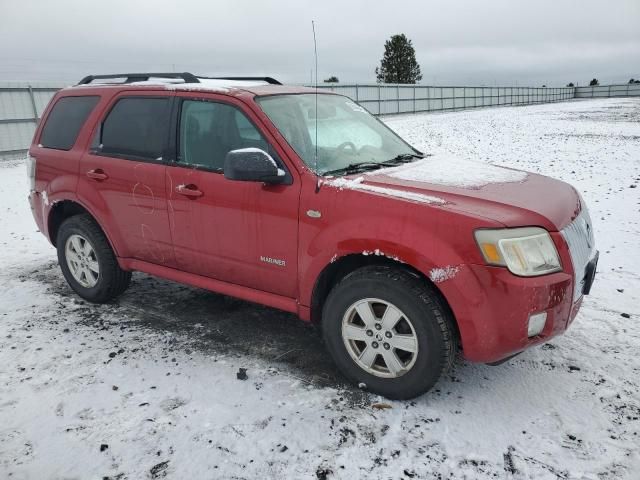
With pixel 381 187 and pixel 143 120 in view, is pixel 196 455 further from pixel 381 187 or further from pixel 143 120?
pixel 143 120

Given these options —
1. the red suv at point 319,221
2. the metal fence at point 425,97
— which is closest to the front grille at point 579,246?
the red suv at point 319,221

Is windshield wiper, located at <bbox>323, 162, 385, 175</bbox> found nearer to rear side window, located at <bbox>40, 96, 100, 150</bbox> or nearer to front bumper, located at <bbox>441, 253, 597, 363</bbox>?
front bumper, located at <bbox>441, 253, 597, 363</bbox>

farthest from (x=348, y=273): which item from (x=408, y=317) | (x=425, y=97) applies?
(x=425, y=97)

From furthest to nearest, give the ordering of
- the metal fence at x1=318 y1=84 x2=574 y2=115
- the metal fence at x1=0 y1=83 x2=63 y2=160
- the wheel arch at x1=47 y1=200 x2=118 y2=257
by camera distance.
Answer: the metal fence at x1=318 y1=84 x2=574 y2=115 < the metal fence at x1=0 y1=83 x2=63 y2=160 < the wheel arch at x1=47 y1=200 x2=118 y2=257

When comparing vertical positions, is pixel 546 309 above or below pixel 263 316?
above

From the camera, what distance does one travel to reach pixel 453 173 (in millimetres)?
3396

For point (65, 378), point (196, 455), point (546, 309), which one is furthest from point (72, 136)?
point (546, 309)

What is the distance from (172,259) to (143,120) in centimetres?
110

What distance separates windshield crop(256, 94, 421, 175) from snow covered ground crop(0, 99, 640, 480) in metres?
1.34

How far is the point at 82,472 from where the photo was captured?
247 centimetres

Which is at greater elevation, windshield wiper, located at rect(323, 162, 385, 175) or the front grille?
windshield wiper, located at rect(323, 162, 385, 175)

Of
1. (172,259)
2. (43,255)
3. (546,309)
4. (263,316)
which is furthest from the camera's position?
(43,255)

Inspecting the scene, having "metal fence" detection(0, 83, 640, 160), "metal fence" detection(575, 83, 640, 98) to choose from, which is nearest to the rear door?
"metal fence" detection(0, 83, 640, 160)

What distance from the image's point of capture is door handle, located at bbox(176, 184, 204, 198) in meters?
3.54
